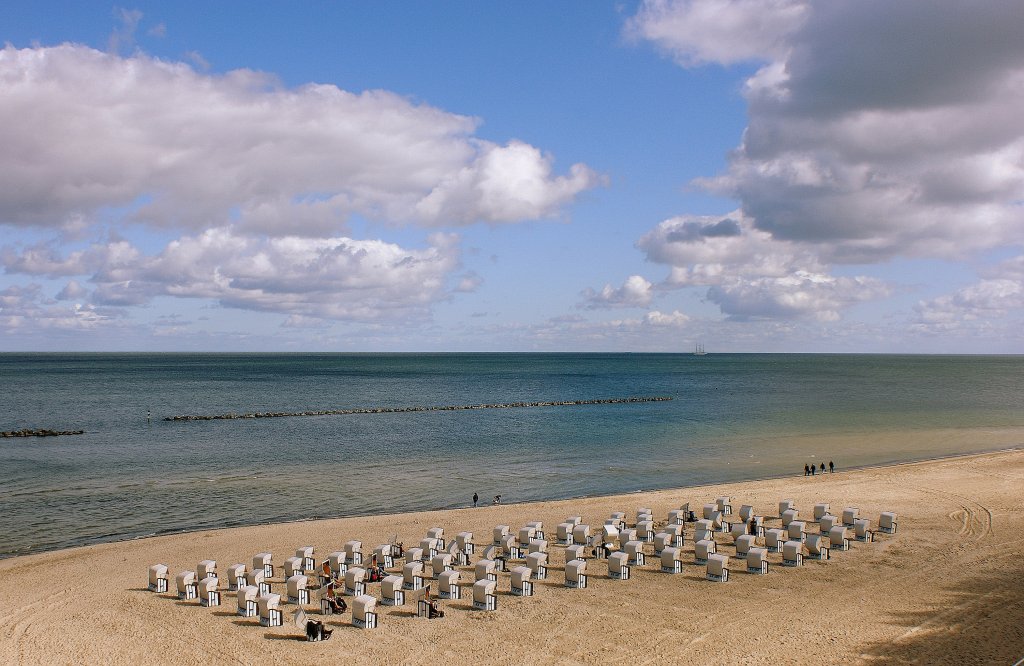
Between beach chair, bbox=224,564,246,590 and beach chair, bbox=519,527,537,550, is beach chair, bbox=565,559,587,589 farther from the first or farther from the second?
beach chair, bbox=224,564,246,590

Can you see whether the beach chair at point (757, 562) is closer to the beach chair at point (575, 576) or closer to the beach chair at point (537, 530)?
the beach chair at point (575, 576)

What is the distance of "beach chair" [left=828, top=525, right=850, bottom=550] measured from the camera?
24516mm

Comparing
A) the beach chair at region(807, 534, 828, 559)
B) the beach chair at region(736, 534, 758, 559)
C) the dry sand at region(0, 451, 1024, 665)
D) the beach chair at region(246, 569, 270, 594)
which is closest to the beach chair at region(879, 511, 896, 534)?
the dry sand at region(0, 451, 1024, 665)

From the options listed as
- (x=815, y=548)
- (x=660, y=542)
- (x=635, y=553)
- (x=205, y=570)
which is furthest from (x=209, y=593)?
(x=815, y=548)

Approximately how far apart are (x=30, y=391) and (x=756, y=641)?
134m

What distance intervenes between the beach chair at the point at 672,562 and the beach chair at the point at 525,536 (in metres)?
4.75

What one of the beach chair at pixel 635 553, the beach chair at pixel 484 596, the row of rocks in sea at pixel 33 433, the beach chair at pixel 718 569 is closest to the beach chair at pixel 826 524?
the beach chair at pixel 718 569

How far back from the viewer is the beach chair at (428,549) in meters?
23.4

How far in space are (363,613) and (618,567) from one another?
7836mm

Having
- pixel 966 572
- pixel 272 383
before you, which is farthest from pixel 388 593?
pixel 272 383

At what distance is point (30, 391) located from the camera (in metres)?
120

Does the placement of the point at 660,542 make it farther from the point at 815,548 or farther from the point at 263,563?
the point at 263,563

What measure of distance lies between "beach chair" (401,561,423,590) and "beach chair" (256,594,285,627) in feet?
12.0

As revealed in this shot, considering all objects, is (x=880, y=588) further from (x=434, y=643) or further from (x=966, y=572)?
(x=434, y=643)
